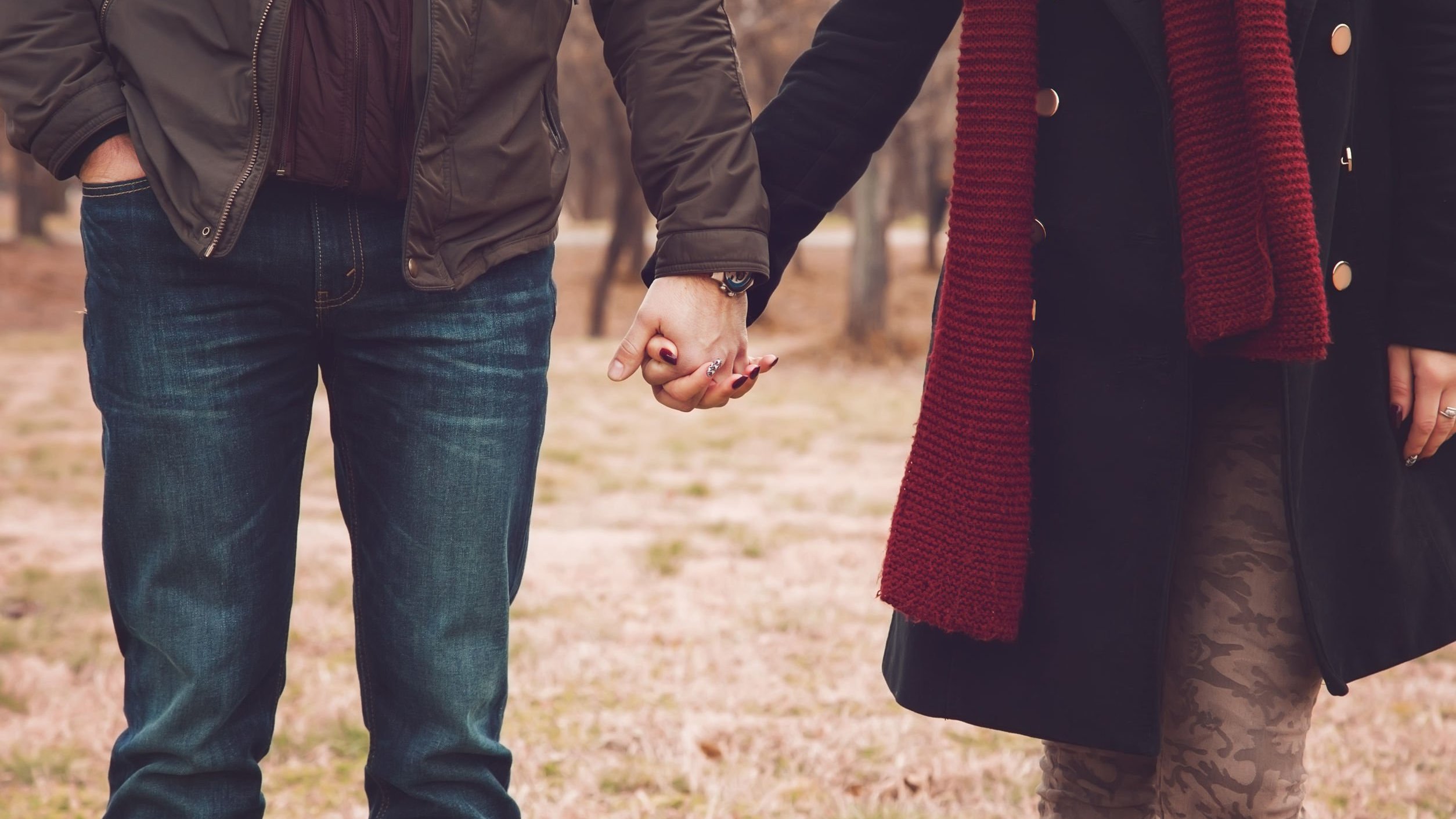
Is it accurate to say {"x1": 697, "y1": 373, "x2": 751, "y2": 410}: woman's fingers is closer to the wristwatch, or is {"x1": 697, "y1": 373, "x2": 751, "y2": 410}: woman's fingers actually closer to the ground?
the wristwatch

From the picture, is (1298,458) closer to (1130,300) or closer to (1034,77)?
(1130,300)

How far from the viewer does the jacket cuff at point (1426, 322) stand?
1.70 meters

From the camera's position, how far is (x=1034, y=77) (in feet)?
6.01

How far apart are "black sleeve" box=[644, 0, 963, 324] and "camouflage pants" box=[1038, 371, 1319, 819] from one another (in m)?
0.70

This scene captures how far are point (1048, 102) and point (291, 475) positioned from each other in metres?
1.17

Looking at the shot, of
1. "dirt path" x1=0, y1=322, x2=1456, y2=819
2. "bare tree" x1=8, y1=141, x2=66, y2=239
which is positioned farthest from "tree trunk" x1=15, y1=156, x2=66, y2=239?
"dirt path" x1=0, y1=322, x2=1456, y2=819

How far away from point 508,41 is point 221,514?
0.73m

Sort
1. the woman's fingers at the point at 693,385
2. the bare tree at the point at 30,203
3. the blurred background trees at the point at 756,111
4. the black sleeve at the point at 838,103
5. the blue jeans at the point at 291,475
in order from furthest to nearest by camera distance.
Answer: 1. the bare tree at the point at 30,203
2. the blurred background trees at the point at 756,111
3. the black sleeve at the point at 838,103
4. the woman's fingers at the point at 693,385
5. the blue jeans at the point at 291,475

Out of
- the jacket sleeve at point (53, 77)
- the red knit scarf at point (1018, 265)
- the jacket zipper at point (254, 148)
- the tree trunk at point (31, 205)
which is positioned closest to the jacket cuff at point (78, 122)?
the jacket sleeve at point (53, 77)

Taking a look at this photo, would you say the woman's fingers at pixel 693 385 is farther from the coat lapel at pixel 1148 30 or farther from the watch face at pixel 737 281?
the coat lapel at pixel 1148 30

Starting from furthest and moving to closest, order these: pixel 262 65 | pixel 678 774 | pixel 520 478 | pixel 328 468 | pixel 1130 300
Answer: pixel 328 468
pixel 678 774
pixel 520 478
pixel 1130 300
pixel 262 65

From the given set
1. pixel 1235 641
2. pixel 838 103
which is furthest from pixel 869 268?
pixel 1235 641

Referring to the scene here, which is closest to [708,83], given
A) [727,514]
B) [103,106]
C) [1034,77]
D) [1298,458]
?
[1034,77]

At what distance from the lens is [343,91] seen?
5.67 feet
